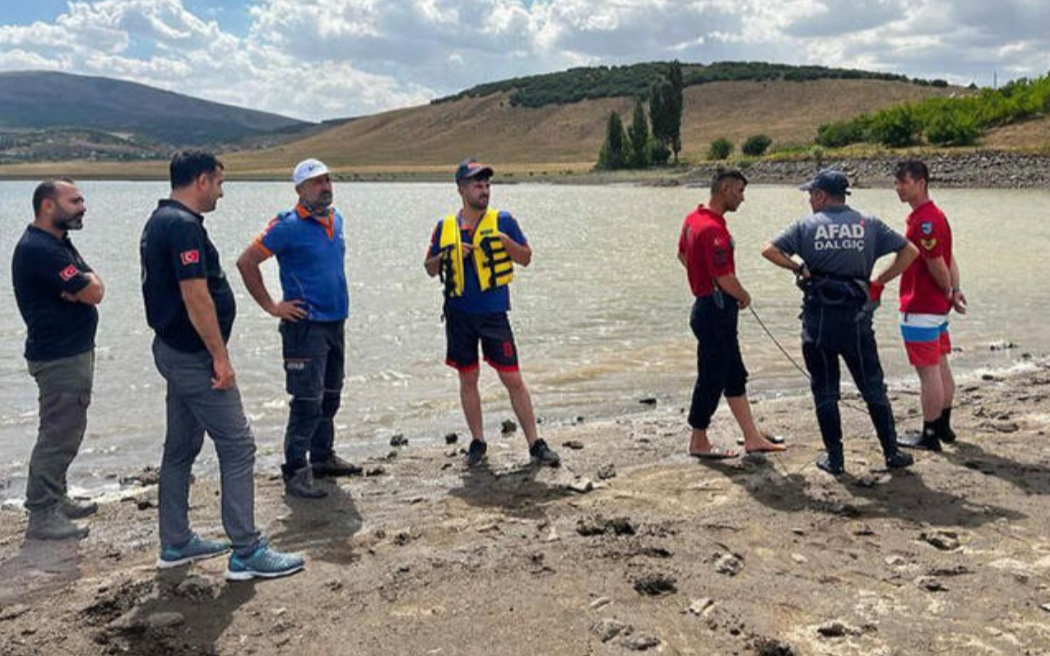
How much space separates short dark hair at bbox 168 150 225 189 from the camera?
16.5 ft

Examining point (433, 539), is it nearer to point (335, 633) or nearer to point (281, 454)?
point (335, 633)

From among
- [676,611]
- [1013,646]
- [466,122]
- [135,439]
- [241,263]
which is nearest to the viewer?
[1013,646]

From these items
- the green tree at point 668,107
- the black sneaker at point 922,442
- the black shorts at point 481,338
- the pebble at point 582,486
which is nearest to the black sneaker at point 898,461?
the black sneaker at point 922,442

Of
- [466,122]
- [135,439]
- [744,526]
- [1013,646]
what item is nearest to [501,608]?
[744,526]

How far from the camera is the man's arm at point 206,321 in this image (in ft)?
16.1

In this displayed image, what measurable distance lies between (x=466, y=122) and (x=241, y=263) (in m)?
185

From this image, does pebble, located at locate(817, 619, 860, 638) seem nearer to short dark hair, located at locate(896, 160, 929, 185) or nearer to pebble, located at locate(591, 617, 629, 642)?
pebble, located at locate(591, 617, 629, 642)

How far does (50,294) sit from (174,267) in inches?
63.0

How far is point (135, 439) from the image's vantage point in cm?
903

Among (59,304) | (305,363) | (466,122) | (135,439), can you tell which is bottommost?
(135,439)

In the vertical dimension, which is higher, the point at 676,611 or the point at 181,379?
the point at 181,379

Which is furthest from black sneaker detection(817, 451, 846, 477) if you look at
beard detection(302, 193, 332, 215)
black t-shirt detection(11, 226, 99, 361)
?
black t-shirt detection(11, 226, 99, 361)

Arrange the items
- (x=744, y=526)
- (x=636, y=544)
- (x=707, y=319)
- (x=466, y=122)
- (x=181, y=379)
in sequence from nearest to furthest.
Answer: (x=181, y=379)
(x=636, y=544)
(x=744, y=526)
(x=707, y=319)
(x=466, y=122)

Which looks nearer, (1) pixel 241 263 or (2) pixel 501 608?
(2) pixel 501 608
